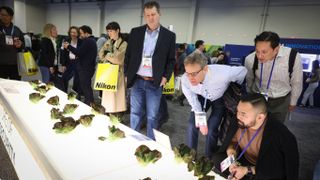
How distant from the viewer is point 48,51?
3904 mm

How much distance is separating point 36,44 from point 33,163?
21.8ft

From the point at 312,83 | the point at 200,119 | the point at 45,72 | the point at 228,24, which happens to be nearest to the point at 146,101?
the point at 200,119

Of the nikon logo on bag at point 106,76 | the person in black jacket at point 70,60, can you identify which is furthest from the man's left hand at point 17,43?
the nikon logo on bag at point 106,76

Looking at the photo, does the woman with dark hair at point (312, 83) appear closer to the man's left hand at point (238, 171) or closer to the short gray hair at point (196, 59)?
the short gray hair at point (196, 59)

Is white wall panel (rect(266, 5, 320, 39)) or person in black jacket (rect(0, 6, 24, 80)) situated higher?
white wall panel (rect(266, 5, 320, 39))

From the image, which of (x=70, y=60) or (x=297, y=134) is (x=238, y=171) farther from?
(x=70, y=60)

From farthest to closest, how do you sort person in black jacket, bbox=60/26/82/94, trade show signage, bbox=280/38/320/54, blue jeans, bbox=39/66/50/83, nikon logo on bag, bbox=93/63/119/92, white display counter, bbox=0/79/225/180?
1. trade show signage, bbox=280/38/320/54
2. blue jeans, bbox=39/66/50/83
3. person in black jacket, bbox=60/26/82/94
4. nikon logo on bag, bbox=93/63/119/92
5. white display counter, bbox=0/79/225/180

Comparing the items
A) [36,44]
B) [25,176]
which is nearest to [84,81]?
[25,176]

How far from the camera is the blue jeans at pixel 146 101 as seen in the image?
2.17 metres

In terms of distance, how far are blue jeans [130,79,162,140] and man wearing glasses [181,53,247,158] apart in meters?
0.35

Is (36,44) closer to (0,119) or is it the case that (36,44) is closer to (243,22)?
(0,119)

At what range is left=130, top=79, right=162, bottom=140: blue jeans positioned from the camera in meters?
2.17

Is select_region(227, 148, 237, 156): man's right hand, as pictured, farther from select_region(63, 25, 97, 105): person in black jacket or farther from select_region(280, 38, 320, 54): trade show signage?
select_region(280, 38, 320, 54): trade show signage

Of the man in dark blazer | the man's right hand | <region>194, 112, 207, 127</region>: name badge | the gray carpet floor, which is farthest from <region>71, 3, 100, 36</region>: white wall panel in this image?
the man's right hand
